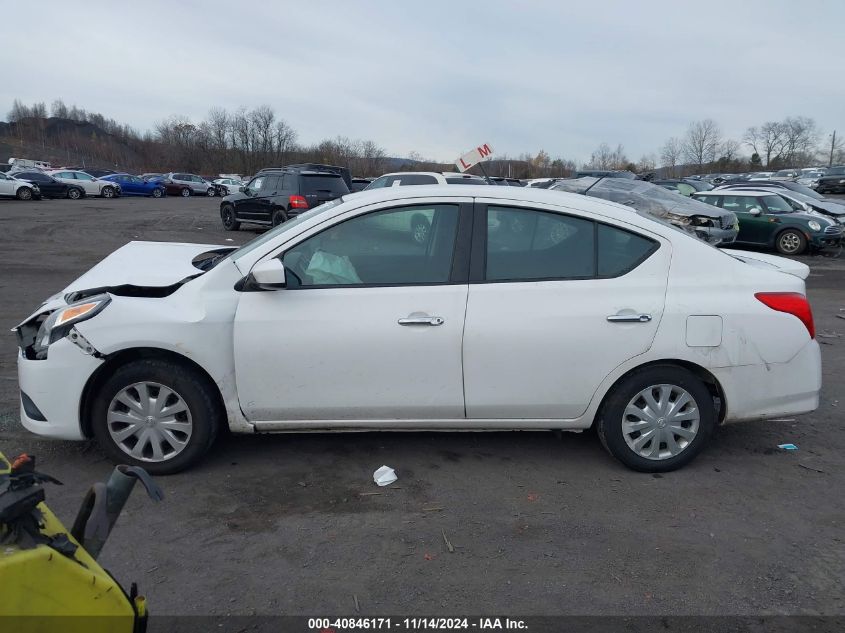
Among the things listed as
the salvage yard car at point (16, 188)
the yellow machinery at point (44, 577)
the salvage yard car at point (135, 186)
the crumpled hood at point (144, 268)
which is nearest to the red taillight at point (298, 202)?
the crumpled hood at point (144, 268)

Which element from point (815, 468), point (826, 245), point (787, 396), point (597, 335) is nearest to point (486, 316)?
point (597, 335)

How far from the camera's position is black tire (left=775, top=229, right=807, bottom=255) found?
16.0 m

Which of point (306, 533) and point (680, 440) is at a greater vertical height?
point (680, 440)

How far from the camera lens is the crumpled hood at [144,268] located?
4.34 m

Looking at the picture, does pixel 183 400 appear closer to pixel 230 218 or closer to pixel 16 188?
pixel 230 218

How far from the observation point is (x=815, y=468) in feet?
14.0

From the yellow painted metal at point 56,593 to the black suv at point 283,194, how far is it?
640 inches

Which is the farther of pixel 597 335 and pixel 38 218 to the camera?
pixel 38 218

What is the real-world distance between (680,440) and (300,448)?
2.46m

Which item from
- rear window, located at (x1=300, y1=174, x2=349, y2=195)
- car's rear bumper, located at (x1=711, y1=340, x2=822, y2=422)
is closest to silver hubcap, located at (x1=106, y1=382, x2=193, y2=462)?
car's rear bumper, located at (x1=711, y1=340, x2=822, y2=422)

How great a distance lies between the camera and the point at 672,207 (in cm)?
1489

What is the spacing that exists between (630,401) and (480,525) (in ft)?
4.03

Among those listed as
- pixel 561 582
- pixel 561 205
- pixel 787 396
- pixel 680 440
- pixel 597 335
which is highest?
pixel 561 205

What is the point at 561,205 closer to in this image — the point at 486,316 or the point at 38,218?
the point at 486,316
